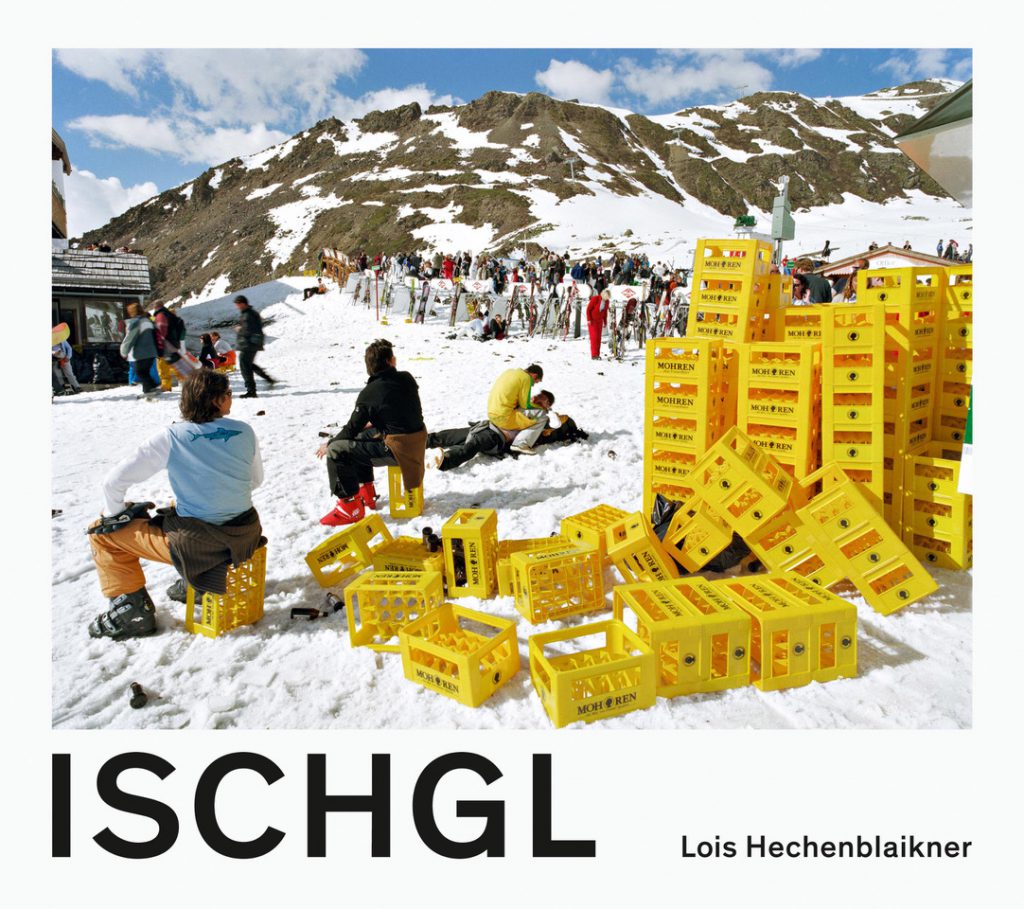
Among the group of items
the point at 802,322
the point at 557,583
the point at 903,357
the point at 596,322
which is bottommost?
the point at 557,583

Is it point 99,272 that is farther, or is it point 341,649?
point 99,272

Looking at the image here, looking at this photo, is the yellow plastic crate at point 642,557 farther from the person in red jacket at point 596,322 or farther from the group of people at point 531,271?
the group of people at point 531,271

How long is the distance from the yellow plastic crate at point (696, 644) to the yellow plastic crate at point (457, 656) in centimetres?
67

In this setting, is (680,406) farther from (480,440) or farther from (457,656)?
(480,440)

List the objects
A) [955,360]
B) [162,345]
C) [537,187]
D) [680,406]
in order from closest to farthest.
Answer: [680,406] → [955,360] → [162,345] → [537,187]

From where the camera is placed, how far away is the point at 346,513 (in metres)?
5.29

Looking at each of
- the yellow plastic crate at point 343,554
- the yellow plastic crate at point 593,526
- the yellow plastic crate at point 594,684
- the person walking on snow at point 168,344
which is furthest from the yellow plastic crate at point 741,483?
the person walking on snow at point 168,344

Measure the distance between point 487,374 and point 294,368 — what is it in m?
4.57

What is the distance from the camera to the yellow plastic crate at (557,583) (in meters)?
3.73

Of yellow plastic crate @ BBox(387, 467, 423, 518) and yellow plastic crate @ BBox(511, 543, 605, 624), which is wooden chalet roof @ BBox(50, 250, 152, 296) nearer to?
yellow plastic crate @ BBox(387, 467, 423, 518)

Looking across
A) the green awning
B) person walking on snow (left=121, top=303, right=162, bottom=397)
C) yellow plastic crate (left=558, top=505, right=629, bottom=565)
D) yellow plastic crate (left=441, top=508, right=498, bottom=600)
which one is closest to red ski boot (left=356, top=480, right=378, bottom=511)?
yellow plastic crate (left=441, top=508, right=498, bottom=600)

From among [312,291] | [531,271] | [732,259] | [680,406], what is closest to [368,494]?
[680,406]

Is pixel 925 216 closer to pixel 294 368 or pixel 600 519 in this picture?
pixel 294 368

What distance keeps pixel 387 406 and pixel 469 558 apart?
5.72ft
